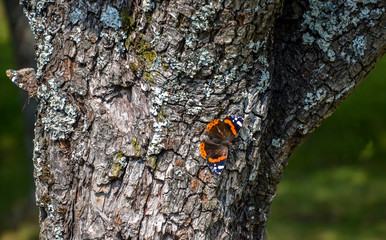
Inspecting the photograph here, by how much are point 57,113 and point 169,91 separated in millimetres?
485

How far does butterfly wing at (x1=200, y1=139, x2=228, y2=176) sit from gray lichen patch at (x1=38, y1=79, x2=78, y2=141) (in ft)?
1.75

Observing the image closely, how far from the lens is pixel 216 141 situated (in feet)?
5.06

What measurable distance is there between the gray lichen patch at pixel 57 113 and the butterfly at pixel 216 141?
0.54 meters

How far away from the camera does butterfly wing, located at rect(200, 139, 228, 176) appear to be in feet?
5.14

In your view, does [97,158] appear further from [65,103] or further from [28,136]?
[28,136]

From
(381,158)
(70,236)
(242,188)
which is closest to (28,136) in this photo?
(70,236)

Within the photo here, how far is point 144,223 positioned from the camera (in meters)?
1.65

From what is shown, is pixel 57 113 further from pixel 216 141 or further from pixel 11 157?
pixel 11 157

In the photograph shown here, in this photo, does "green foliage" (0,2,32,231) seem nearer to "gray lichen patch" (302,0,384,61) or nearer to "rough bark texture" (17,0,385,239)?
"rough bark texture" (17,0,385,239)

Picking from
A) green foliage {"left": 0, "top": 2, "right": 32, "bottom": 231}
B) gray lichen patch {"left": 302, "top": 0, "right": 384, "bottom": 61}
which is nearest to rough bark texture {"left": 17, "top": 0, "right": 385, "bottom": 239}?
gray lichen patch {"left": 302, "top": 0, "right": 384, "bottom": 61}

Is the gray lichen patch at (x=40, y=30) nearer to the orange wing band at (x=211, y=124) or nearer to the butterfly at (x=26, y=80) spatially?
the butterfly at (x=26, y=80)

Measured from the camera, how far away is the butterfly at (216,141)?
1551mm

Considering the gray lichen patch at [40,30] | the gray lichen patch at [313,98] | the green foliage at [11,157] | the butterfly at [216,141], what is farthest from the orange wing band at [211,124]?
the green foliage at [11,157]

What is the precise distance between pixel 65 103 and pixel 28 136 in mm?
3648
